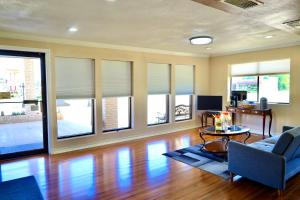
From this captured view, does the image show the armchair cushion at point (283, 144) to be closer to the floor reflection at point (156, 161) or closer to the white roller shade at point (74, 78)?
the floor reflection at point (156, 161)

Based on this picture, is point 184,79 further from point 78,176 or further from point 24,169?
point 24,169

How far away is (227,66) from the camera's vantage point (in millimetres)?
7004

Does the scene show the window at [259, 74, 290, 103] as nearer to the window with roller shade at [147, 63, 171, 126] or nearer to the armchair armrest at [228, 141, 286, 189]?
the window with roller shade at [147, 63, 171, 126]

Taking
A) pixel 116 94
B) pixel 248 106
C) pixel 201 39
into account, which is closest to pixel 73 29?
pixel 116 94

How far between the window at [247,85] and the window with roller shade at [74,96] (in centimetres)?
450

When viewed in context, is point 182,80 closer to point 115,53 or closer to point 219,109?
point 219,109

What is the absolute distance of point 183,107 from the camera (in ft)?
23.7

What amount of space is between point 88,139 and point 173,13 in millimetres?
3580

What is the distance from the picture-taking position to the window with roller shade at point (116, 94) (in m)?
5.45

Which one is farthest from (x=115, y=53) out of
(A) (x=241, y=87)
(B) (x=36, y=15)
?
(A) (x=241, y=87)

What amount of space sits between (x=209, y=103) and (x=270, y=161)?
13.3 feet

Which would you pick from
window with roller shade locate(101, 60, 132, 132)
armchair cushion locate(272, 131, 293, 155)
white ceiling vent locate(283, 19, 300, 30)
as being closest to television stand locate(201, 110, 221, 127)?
window with roller shade locate(101, 60, 132, 132)

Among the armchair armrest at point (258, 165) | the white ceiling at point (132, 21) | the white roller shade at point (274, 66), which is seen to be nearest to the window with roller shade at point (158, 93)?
the white ceiling at point (132, 21)

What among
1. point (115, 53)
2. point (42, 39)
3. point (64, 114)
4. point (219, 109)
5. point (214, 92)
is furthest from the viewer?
point (214, 92)
